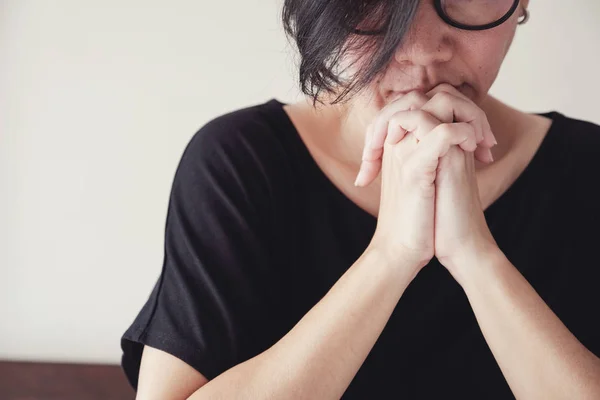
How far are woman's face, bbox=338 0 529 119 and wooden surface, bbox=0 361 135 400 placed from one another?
1.14m

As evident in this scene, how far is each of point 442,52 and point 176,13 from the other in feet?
3.08

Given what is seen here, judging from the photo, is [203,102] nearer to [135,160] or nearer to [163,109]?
[163,109]

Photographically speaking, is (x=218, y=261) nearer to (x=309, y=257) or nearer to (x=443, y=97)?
(x=309, y=257)

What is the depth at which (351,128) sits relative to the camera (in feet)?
3.53

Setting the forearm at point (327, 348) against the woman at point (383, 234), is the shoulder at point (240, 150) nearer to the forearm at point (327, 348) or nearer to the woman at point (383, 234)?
the woman at point (383, 234)

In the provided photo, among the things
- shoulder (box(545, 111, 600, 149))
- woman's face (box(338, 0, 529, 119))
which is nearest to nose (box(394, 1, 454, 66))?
woman's face (box(338, 0, 529, 119))

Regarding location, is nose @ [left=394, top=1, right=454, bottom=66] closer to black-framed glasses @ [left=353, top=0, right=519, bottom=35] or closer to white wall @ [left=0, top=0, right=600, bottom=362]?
black-framed glasses @ [left=353, top=0, right=519, bottom=35]

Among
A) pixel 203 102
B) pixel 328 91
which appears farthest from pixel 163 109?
pixel 328 91

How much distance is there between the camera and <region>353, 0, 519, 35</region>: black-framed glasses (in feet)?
2.66

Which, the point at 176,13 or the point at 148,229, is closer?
the point at 176,13

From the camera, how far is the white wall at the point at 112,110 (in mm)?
1580

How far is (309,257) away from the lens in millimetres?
996

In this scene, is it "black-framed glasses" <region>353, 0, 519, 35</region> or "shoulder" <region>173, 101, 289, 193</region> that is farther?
"shoulder" <region>173, 101, 289, 193</region>

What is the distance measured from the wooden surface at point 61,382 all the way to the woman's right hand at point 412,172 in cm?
108
